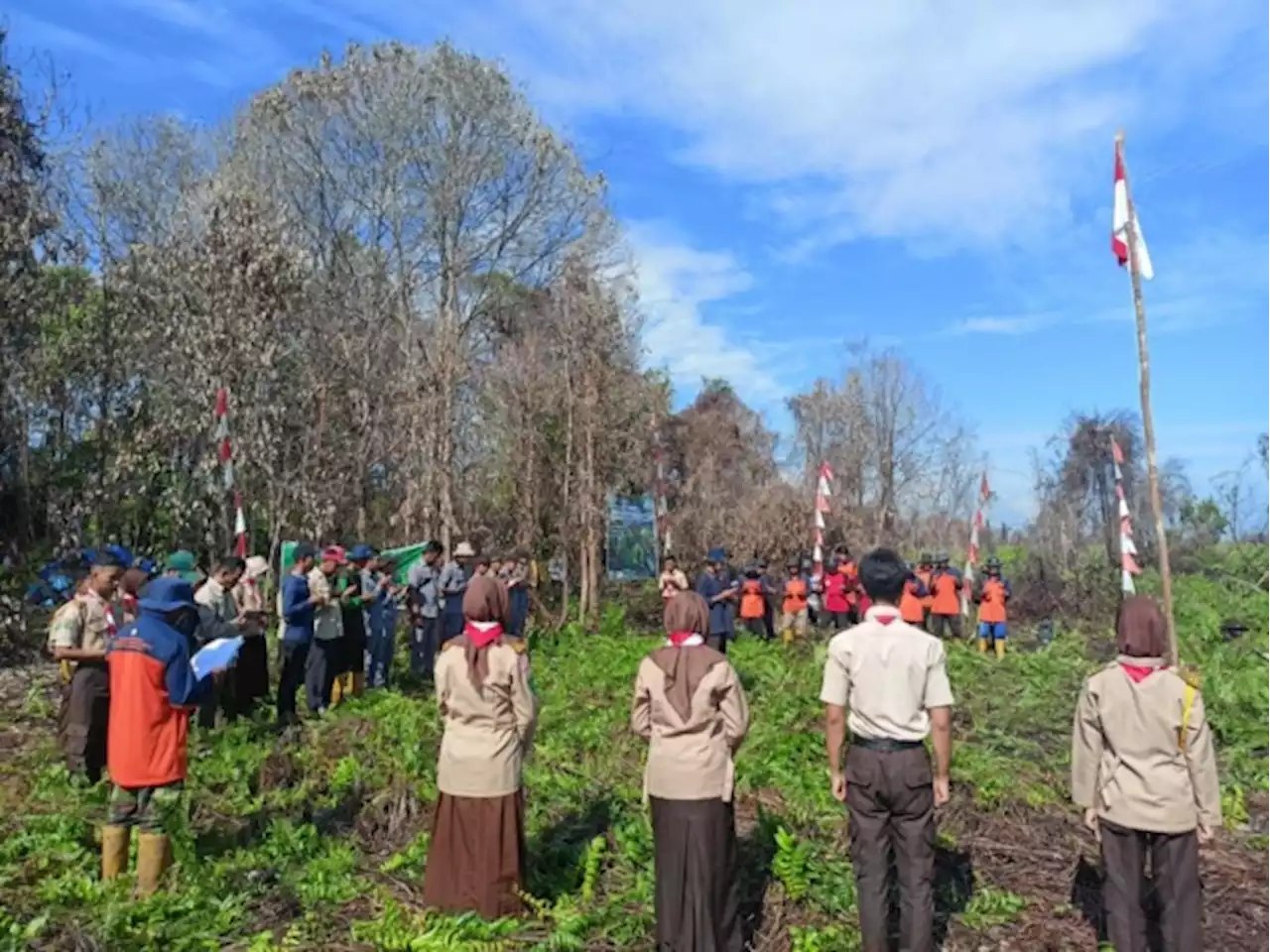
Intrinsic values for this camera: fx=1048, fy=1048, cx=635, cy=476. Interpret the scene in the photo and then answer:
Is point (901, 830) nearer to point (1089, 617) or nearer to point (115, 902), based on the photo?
point (115, 902)

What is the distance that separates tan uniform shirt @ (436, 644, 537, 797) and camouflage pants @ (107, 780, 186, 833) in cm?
148

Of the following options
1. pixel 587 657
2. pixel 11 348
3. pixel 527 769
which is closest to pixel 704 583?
pixel 587 657

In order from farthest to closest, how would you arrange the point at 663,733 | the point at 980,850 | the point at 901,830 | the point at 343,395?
the point at 343,395, the point at 980,850, the point at 663,733, the point at 901,830

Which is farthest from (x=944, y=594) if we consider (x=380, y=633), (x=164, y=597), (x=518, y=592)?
(x=164, y=597)

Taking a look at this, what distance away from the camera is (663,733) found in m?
4.73

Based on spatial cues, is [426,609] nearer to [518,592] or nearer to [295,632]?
[518,592]

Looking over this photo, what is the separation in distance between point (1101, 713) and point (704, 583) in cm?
926

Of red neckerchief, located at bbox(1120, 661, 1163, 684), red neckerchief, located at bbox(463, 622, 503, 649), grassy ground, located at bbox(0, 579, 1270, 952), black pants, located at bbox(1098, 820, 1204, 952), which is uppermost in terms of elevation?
red neckerchief, located at bbox(463, 622, 503, 649)

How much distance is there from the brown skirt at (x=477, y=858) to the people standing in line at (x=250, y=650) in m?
5.03

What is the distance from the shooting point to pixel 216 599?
900cm

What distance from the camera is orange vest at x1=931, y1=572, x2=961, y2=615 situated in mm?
16844

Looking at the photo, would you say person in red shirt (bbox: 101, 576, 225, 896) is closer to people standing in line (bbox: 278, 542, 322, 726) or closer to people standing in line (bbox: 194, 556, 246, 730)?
people standing in line (bbox: 194, 556, 246, 730)

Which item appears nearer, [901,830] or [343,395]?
[901,830]

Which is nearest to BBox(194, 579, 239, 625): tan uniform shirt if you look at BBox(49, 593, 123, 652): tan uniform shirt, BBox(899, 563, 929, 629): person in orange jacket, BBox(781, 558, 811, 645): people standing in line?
BBox(49, 593, 123, 652): tan uniform shirt
